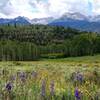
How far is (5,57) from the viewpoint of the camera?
148m

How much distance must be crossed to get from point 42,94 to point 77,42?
588ft

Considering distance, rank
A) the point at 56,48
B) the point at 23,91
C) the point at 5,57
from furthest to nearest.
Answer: the point at 56,48 → the point at 5,57 → the point at 23,91

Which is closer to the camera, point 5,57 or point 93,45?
point 5,57

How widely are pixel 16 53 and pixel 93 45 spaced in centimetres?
4269

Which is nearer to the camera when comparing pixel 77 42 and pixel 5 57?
pixel 5 57

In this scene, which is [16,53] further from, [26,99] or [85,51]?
[26,99]

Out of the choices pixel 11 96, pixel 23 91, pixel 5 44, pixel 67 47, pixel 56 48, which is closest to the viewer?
pixel 11 96

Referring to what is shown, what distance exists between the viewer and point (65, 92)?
30.4 ft

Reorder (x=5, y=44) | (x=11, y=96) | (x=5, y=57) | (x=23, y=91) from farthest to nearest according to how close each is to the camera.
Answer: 1. (x=5, y=44)
2. (x=5, y=57)
3. (x=23, y=91)
4. (x=11, y=96)

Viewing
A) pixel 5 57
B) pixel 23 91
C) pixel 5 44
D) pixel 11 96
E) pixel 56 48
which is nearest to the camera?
pixel 11 96

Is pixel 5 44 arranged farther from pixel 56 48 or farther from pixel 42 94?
pixel 42 94

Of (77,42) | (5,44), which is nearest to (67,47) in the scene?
(77,42)

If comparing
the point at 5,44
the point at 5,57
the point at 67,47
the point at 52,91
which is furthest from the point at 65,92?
the point at 67,47

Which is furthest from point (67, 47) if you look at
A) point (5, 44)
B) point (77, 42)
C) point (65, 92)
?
point (65, 92)
